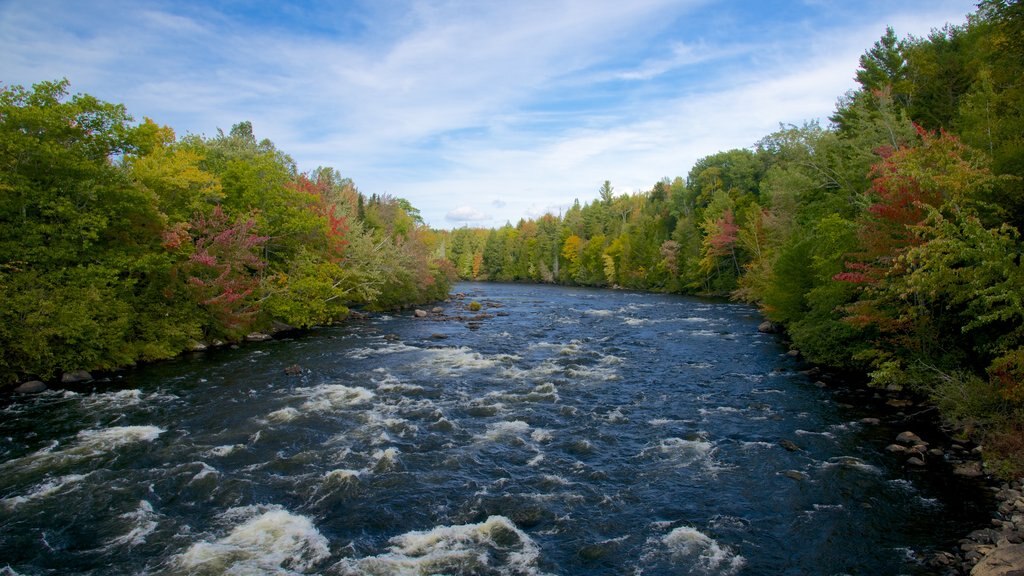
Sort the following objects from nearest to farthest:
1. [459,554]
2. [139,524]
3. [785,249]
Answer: [459,554] → [139,524] → [785,249]

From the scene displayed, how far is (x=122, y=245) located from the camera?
22953mm

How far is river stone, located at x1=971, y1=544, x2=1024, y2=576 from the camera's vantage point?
733 centimetres

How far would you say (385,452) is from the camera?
44.1 ft

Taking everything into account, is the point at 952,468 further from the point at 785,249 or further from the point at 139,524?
the point at 785,249

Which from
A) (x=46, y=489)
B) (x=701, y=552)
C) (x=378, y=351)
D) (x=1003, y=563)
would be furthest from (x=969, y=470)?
(x=378, y=351)

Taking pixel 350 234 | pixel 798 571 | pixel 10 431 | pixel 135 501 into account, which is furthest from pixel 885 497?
pixel 350 234

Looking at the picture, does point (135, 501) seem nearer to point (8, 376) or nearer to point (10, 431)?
point (10, 431)

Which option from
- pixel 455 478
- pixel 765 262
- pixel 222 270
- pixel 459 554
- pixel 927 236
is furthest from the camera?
pixel 765 262

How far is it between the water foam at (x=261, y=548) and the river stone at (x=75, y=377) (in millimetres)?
14277

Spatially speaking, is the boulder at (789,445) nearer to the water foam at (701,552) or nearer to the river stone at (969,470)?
the river stone at (969,470)

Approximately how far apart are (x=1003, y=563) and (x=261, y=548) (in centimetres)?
1196

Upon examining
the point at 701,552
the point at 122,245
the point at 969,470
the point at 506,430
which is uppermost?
the point at 122,245

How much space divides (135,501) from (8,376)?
12.6 meters

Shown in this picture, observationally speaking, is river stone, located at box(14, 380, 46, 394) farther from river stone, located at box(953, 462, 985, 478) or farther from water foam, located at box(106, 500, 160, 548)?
river stone, located at box(953, 462, 985, 478)
